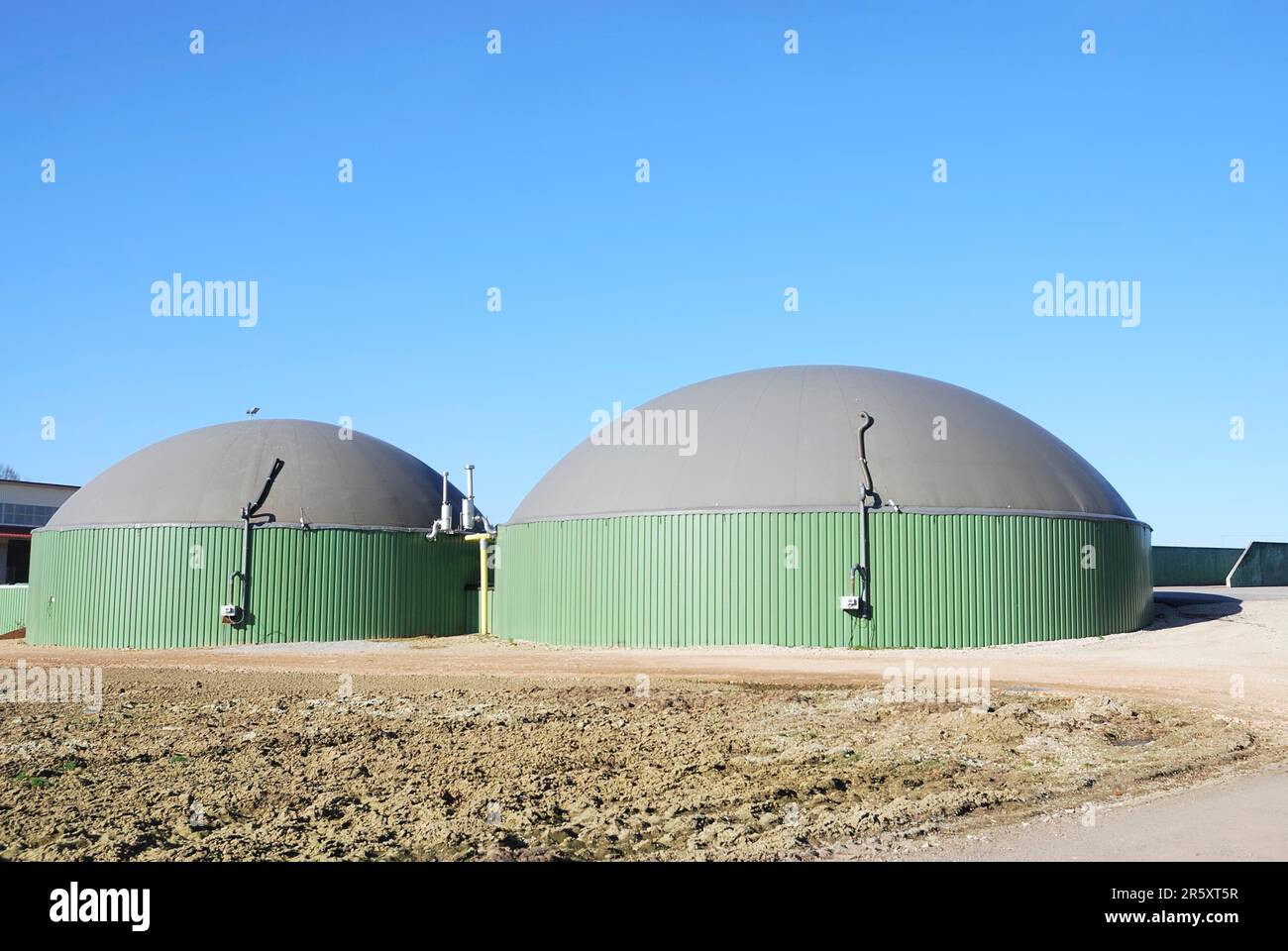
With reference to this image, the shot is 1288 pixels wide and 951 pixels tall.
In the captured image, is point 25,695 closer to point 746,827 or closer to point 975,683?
point 746,827

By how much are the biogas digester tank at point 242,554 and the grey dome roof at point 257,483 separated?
0.15ft

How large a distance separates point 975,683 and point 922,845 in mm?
11149

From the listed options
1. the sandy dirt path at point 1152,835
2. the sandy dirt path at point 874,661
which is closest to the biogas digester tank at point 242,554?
the sandy dirt path at point 874,661

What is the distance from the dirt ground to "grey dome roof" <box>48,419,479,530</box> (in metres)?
12.1

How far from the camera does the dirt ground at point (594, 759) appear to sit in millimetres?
8555

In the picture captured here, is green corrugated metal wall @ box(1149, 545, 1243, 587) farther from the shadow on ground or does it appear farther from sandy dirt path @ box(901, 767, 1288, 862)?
sandy dirt path @ box(901, 767, 1288, 862)

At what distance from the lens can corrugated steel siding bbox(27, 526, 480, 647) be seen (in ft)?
103

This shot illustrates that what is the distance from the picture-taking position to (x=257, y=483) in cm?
3291

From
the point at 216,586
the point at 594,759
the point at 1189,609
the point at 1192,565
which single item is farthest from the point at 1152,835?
the point at 1192,565

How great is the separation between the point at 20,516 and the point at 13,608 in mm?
24237

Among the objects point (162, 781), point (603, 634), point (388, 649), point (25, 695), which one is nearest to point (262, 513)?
point (388, 649)

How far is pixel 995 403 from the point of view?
32.2 m

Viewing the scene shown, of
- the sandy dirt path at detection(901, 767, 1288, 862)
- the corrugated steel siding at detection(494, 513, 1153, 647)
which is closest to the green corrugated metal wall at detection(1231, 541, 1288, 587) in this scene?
the corrugated steel siding at detection(494, 513, 1153, 647)

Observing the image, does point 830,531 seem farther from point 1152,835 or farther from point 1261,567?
point 1261,567
